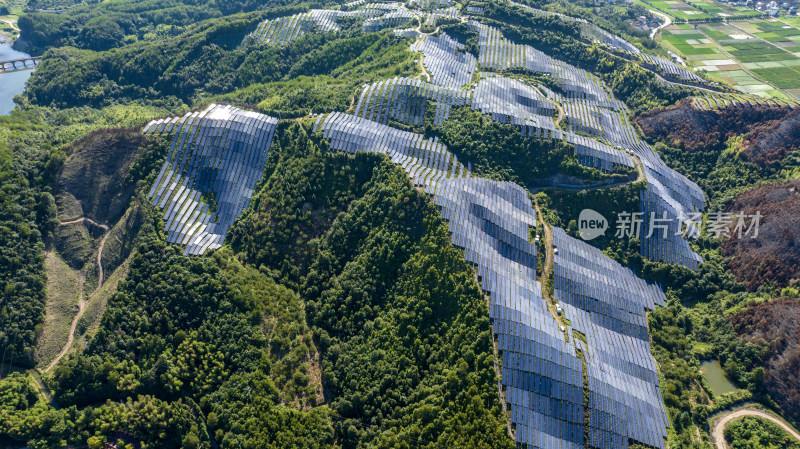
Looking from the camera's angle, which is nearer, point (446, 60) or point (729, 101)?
point (729, 101)

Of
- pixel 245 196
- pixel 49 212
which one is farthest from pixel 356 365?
pixel 49 212

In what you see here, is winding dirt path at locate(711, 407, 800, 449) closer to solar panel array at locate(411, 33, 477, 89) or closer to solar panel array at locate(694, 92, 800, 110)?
solar panel array at locate(694, 92, 800, 110)

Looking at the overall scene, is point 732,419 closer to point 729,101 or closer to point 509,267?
point 509,267

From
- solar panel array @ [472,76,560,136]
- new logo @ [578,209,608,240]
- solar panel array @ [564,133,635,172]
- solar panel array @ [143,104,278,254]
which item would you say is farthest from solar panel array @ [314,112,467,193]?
solar panel array @ [564,133,635,172]

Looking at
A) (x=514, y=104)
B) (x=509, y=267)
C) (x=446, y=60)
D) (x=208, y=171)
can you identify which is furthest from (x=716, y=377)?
(x=208, y=171)

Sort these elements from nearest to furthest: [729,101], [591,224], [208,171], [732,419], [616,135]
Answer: [732,419] < [208,171] < [591,224] < [616,135] < [729,101]

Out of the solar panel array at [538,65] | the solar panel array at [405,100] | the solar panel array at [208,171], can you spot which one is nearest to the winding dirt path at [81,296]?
the solar panel array at [208,171]
